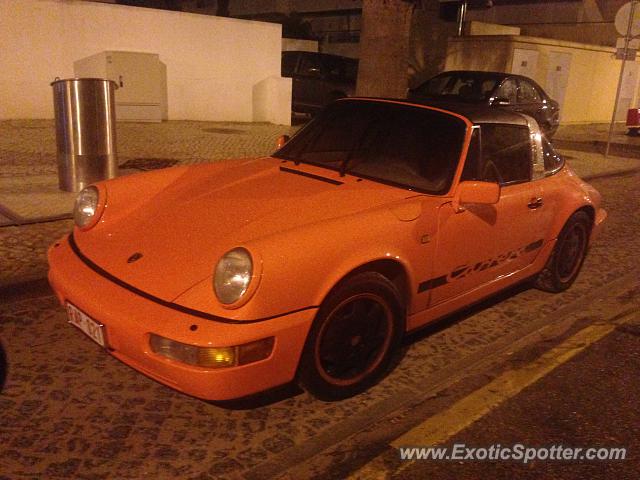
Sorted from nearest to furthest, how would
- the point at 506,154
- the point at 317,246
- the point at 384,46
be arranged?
the point at 317,246
the point at 506,154
the point at 384,46

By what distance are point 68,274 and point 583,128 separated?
69.7 feet

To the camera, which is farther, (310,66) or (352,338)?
(310,66)

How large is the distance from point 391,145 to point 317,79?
12681 mm

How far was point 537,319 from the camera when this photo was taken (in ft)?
14.5

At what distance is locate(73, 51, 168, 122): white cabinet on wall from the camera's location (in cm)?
1170

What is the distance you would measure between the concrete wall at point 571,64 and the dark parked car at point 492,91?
595 centimetres

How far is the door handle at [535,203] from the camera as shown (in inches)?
161

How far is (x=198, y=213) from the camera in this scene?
3.26 metres

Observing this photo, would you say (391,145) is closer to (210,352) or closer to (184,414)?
(210,352)

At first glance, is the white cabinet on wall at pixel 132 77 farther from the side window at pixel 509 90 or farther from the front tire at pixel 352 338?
the front tire at pixel 352 338

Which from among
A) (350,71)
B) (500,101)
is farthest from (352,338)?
(350,71)

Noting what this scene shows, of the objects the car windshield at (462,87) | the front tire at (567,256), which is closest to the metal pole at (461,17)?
the car windshield at (462,87)

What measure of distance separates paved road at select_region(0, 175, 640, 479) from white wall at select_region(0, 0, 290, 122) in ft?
29.0

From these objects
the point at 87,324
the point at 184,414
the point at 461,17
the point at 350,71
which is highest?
the point at 461,17
